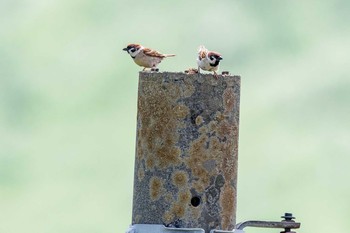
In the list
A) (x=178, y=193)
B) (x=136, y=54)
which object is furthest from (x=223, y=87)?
(x=136, y=54)

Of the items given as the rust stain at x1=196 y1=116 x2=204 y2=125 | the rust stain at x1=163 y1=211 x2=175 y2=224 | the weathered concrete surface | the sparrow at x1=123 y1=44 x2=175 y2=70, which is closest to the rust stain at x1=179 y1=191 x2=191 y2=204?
the weathered concrete surface

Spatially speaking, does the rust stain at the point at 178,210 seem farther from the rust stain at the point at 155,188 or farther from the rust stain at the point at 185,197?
the rust stain at the point at 155,188

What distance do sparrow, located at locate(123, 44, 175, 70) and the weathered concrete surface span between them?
282cm

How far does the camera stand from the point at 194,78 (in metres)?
12.2

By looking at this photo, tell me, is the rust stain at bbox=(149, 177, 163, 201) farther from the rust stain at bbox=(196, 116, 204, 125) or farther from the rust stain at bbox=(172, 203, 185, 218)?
the rust stain at bbox=(196, 116, 204, 125)

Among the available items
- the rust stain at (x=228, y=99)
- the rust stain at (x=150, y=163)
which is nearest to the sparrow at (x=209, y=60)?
the rust stain at (x=228, y=99)

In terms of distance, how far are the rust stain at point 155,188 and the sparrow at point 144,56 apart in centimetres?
308

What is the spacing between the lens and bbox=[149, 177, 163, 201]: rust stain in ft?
40.1

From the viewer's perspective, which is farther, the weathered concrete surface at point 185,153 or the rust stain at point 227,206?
the rust stain at point 227,206

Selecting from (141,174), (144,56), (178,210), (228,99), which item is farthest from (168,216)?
(144,56)

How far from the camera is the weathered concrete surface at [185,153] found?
1220cm

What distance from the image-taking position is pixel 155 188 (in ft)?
40.2

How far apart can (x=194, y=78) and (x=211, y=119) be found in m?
0.47

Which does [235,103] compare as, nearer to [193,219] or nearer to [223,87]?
[223,87]
